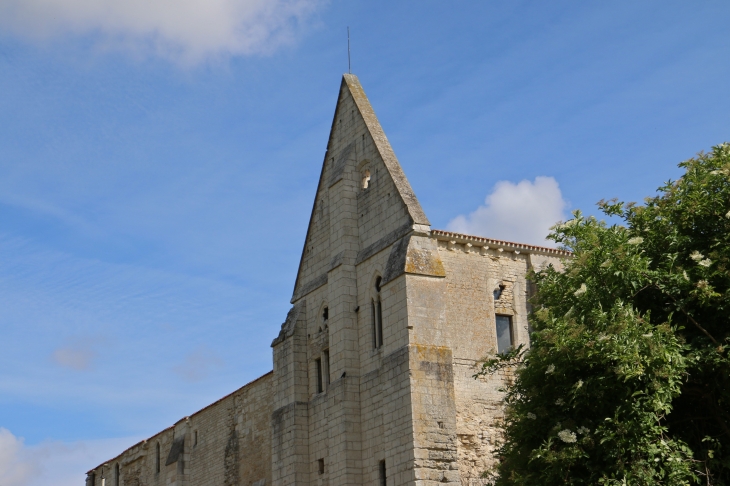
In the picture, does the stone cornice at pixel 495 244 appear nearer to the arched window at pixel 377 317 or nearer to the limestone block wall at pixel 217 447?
the arched window at pixel 377 317

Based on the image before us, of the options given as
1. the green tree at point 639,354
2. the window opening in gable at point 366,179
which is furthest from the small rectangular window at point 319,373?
the green tree at point 639,354

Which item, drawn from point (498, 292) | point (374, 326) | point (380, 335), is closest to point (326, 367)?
point (374, 326)

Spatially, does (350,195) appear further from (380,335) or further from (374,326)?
(380,335)

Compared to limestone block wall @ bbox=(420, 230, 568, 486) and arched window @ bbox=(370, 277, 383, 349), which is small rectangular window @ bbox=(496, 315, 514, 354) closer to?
limestone block wall @ bbox=(420, 230, 568, 486)

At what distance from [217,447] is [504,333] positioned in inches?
453

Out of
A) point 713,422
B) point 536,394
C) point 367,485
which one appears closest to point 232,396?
point 367,485

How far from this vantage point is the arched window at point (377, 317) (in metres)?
23.8

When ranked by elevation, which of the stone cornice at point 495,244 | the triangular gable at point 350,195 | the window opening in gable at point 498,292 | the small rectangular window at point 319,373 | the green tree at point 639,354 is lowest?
the green tree at point 639,354

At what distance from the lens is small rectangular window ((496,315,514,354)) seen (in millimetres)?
23844

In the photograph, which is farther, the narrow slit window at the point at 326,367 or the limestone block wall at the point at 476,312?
the narrow slit window at the point at 326,367

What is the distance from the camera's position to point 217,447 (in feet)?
104

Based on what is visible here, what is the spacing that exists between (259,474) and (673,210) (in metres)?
15.3

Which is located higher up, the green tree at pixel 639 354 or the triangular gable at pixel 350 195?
the triangular gable at pixel 350 195

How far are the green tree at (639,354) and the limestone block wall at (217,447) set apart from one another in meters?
11.8
